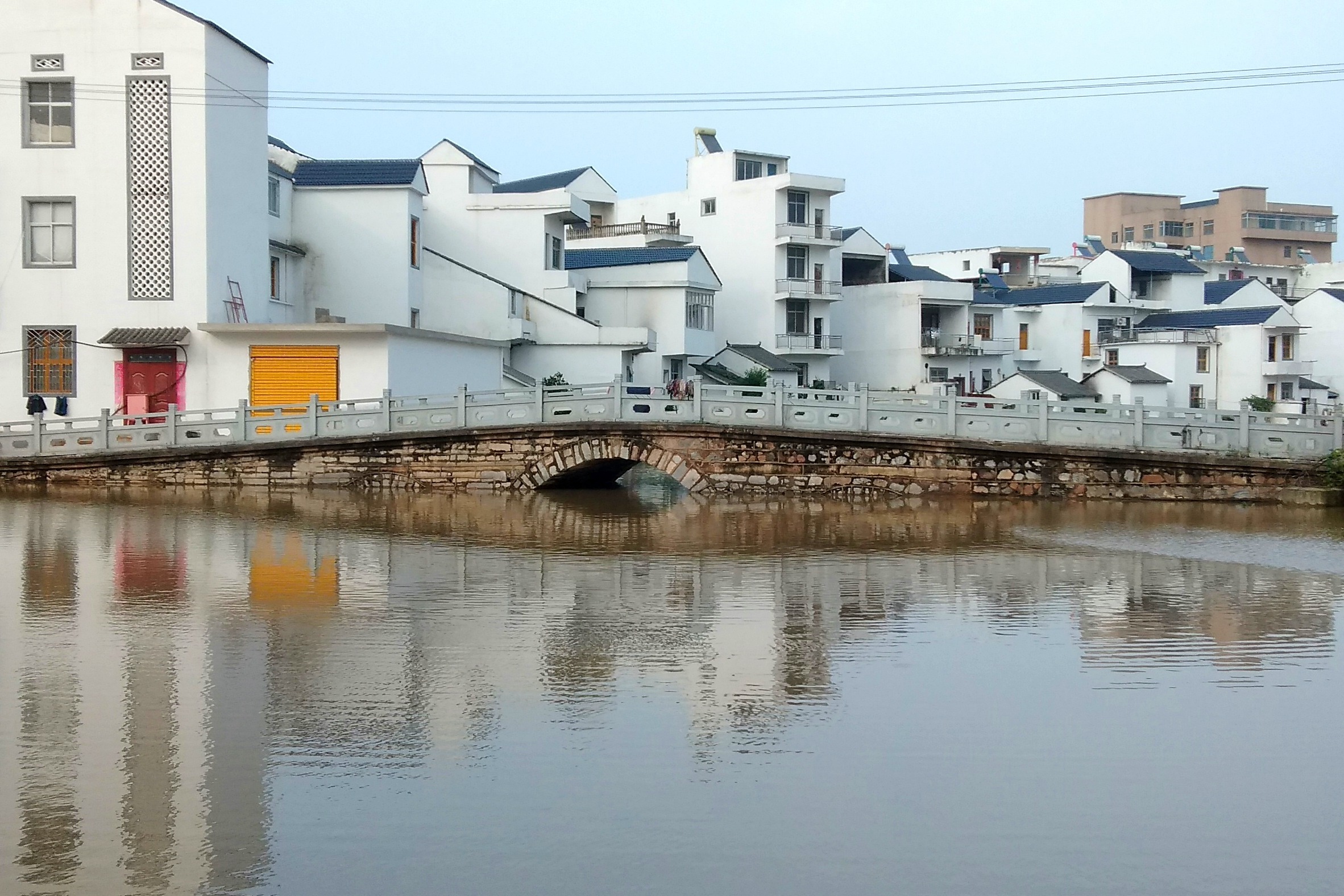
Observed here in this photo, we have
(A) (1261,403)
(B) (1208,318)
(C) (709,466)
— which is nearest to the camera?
(C) (709,466)

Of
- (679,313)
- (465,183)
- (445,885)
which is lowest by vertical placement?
(445,885)

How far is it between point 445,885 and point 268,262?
90.2 feet

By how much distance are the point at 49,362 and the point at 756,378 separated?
75.7 feet

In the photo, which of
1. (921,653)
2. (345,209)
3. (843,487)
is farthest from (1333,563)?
(345,209)

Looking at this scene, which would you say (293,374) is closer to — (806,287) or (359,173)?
(359,173)

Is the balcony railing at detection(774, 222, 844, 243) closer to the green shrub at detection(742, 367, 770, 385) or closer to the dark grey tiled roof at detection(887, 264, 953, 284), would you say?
the dark grey tiled roof at detection(887, 264, 953, 284)

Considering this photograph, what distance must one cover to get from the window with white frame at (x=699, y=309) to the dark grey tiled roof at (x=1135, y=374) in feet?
56.6

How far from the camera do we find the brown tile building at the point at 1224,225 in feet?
285

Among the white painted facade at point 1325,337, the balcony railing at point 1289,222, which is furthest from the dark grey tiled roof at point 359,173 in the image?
the balcony railing at point 1289,222

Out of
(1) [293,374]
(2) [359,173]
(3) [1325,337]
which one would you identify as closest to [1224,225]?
(3) [1325,337]

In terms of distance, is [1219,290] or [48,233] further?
[1219,290]

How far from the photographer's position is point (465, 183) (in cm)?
4253

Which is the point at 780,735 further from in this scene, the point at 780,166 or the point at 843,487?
the point at 780,166

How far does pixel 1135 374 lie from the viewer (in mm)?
54625
